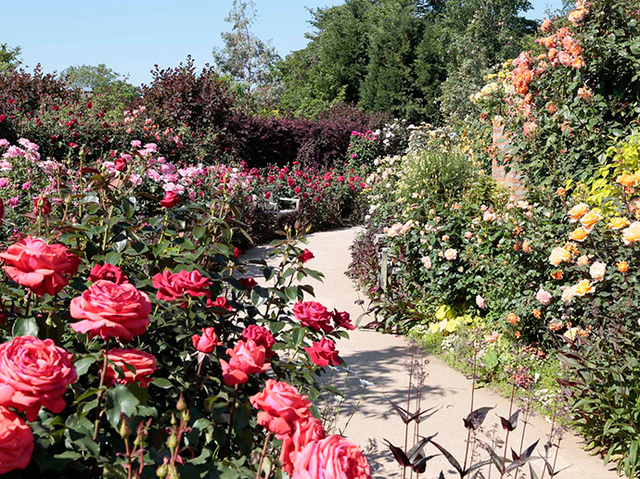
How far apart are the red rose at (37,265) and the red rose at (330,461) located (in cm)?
72

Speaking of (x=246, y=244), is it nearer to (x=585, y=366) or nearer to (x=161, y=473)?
(x=585, y=366)

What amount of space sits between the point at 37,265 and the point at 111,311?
29 cm

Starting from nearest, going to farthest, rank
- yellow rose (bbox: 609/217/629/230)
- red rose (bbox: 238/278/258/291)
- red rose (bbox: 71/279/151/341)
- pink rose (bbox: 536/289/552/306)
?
red rose (bbox: 71/279/151/341) → red rose (bbox: 238/278/258/291) → yellow rose (bbox: 609/217/629/230) → pink rose (bbox: 536/289/552/306)

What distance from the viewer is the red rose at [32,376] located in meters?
0.95

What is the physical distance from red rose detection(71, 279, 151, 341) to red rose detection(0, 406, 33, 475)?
0.65 ft

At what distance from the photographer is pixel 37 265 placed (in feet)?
4.05

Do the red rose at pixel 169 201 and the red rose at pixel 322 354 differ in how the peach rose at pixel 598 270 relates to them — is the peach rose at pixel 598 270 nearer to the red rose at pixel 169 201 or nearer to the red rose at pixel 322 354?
the red rose at pixel 322 354

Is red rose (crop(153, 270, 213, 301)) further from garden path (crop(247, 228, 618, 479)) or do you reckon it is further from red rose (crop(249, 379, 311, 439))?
garden path (crop(247, 228, 618, 479))


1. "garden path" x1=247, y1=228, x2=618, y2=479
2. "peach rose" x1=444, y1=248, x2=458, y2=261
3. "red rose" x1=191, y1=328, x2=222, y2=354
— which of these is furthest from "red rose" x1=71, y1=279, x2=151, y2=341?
"peach rose" x1=444, y1=248, x2=458, y2=261

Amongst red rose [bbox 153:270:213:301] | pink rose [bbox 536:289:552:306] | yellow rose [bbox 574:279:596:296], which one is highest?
red rose [bbox 153:270:213:301]

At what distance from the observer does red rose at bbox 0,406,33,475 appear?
89 cm

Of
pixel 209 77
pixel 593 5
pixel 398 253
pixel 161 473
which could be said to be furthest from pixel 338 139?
pixel 161 473

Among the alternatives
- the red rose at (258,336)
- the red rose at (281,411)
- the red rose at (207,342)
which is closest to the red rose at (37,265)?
the red rose at (207,342)

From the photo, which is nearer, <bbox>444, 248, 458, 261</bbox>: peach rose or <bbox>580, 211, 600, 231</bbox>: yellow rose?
<bbox>580, 211, 600, 231</bbox>: yellow rose
